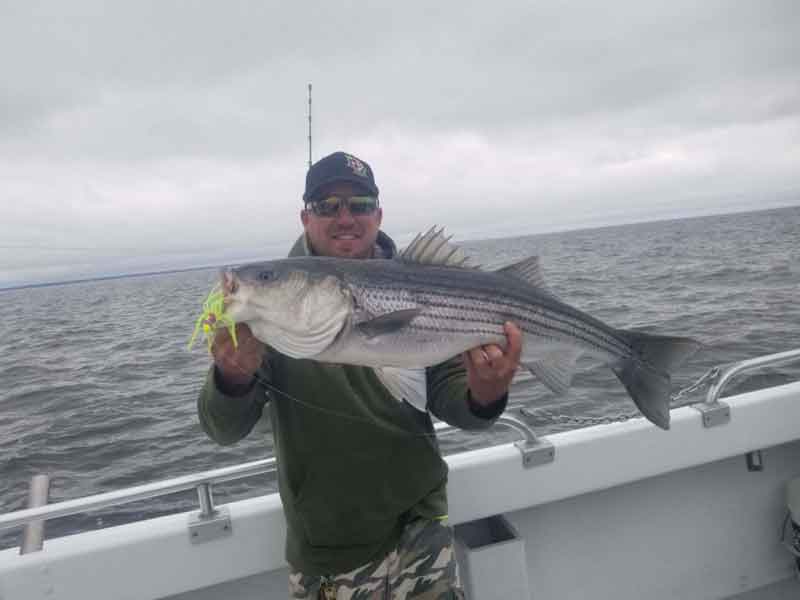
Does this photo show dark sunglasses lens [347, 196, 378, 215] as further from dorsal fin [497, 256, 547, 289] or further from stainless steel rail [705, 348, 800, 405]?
stainless steel rail [705, 348, 800, 405]

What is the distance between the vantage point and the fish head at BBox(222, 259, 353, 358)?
9.11 ft

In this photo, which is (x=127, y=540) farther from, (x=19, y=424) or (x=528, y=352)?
(x=19, y=424)

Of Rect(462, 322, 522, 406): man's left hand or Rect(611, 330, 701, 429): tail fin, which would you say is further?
Rect(611, 330, 701, 429): tail fin

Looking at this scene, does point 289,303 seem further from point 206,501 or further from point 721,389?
point 721,389

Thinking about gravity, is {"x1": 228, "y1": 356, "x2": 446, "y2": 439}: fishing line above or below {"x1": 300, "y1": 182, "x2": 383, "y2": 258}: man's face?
below

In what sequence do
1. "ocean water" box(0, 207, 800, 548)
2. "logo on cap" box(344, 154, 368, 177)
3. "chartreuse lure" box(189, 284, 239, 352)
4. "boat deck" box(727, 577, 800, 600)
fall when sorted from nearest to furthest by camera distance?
"chartreuse lure" box(189, 284, 239, 352)
"logo on cap" box(344, 154, 368, 177)
"boat deck" box(727, 577, 800, 600)
"ocean water" box(0, 207, 800, 548)

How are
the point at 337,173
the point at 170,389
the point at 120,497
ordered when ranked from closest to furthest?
the point at 120,497
the point at 337,173
the point at 170,389

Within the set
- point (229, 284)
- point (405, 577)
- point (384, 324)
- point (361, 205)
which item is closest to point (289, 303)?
point (229, 284)

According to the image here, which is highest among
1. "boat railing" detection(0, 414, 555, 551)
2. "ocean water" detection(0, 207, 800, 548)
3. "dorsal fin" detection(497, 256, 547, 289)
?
"dorsal fin" detection(497, 256, 547, 289)

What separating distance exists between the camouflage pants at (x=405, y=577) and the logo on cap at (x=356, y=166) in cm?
209

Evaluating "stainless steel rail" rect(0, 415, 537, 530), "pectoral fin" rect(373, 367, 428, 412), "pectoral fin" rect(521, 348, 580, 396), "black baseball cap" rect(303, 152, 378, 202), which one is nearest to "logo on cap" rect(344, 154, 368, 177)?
"black baseball cap" rect(303, 152, 378, 202)

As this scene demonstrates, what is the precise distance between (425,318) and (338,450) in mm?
848

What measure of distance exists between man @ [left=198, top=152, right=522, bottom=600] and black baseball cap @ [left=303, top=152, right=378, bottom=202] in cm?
108

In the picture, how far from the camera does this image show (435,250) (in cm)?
325
